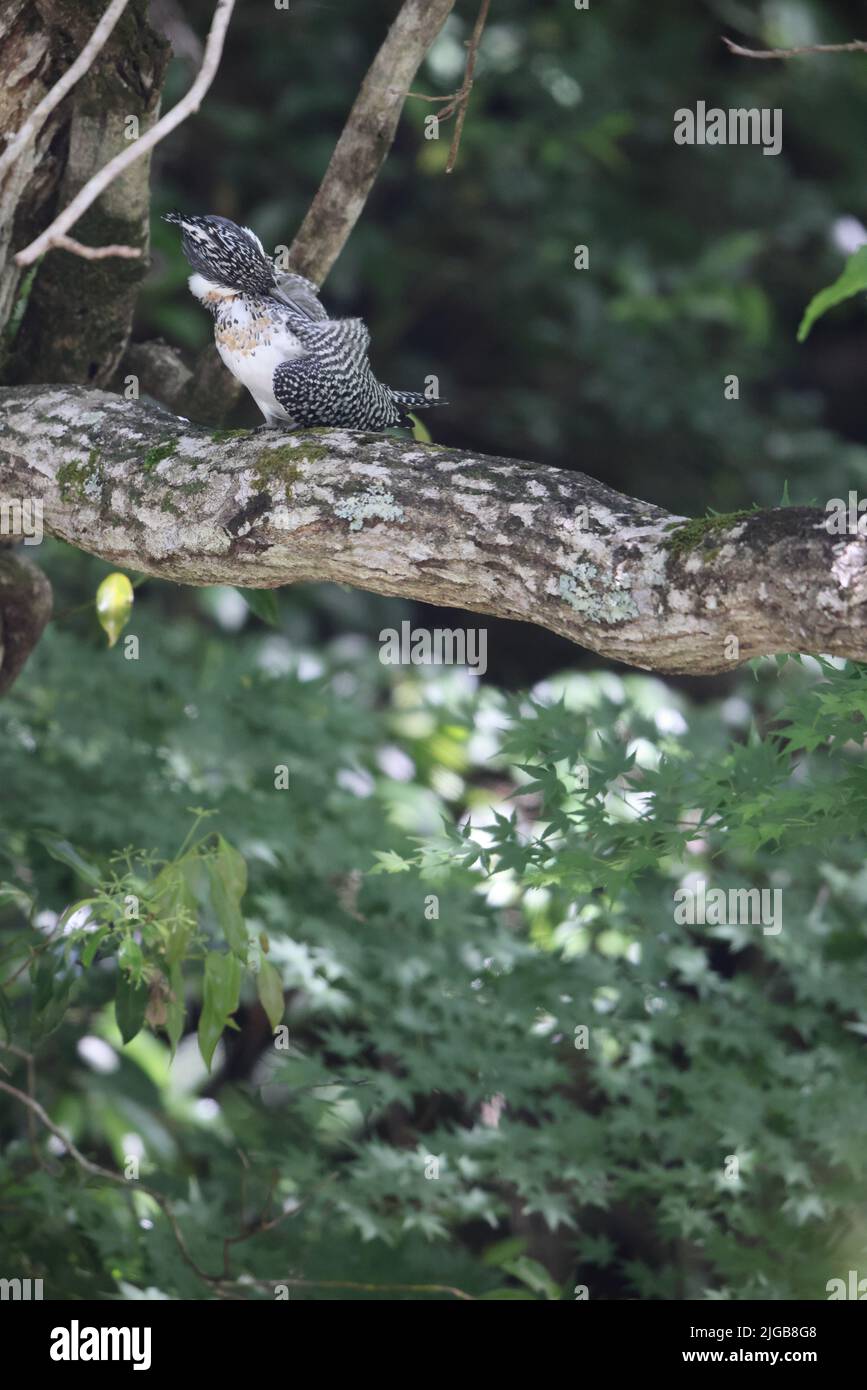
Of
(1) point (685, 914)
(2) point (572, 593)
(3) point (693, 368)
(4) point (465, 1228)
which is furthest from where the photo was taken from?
(3) point (693, 368)

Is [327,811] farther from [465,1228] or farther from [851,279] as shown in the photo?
[851,279]

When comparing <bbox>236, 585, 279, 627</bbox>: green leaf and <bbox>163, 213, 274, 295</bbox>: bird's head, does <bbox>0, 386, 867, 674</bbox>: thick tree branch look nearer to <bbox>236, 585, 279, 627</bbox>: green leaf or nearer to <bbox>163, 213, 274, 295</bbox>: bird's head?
<bbox>163, 213, 274, 295</bbox>: bird's head

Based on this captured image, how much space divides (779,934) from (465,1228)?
1176 millimetres

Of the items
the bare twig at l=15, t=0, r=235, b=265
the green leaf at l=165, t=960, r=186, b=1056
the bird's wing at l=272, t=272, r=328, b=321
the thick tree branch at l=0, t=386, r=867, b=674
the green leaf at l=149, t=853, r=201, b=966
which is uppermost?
the bird's wing at l=272, t=272, r=328, b=321

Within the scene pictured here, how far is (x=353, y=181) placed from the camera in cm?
222

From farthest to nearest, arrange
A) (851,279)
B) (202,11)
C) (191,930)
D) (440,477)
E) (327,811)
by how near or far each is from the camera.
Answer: (202,11), (327,811), (191,930), (440,477), (851,279)

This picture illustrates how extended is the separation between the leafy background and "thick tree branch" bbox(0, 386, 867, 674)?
35 cm

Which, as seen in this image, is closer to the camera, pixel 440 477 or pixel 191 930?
pixel 440 477

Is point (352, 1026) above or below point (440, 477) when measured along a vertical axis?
below

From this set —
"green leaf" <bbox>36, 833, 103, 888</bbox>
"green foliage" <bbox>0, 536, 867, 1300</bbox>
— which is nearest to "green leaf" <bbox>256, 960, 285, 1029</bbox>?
"green foliage" <bbox>0, 536, 867, 1300</bbox>

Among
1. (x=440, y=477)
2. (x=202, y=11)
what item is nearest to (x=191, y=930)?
(x=440, y=477)

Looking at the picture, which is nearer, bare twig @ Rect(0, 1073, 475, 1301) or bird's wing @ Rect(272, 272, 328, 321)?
bird's wing @ Rect(272, 272, 328, 321)

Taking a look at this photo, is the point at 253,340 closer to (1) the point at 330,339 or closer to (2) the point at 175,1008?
(1) the point at 330,339

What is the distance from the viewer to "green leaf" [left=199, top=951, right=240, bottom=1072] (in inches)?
77.3
